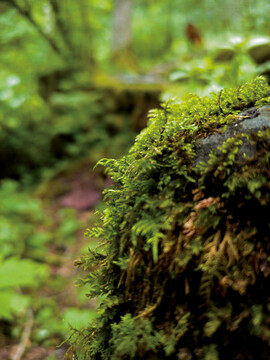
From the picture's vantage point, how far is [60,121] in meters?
8.06

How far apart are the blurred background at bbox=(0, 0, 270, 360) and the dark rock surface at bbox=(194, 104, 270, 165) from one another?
2382 millimetres

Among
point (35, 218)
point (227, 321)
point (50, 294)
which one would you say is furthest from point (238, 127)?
point (35, 218)

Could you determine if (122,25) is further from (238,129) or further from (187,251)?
(187,251)

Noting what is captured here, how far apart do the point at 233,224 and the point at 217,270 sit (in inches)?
5.5

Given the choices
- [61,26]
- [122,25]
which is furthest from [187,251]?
[122,25]

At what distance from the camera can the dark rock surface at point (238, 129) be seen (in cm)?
88

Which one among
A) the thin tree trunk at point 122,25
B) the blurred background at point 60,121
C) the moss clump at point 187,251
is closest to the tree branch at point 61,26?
the blurred background at point 60,121

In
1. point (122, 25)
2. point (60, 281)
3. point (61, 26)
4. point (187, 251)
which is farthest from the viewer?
point (122, 25)

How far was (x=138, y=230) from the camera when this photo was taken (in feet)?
2.68

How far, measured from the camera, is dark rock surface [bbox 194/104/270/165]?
2.88 feet

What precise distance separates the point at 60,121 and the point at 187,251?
25.7 ft

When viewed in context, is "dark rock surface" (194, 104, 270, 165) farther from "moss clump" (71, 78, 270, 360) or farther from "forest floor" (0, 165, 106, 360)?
"forest floor" (0, 165, 106, 360)

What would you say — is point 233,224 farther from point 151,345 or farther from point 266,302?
point 151,345

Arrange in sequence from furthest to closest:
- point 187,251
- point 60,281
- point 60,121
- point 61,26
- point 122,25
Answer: point 122,25, point 60,121, point 61,26, point 60,281, point 187,251
